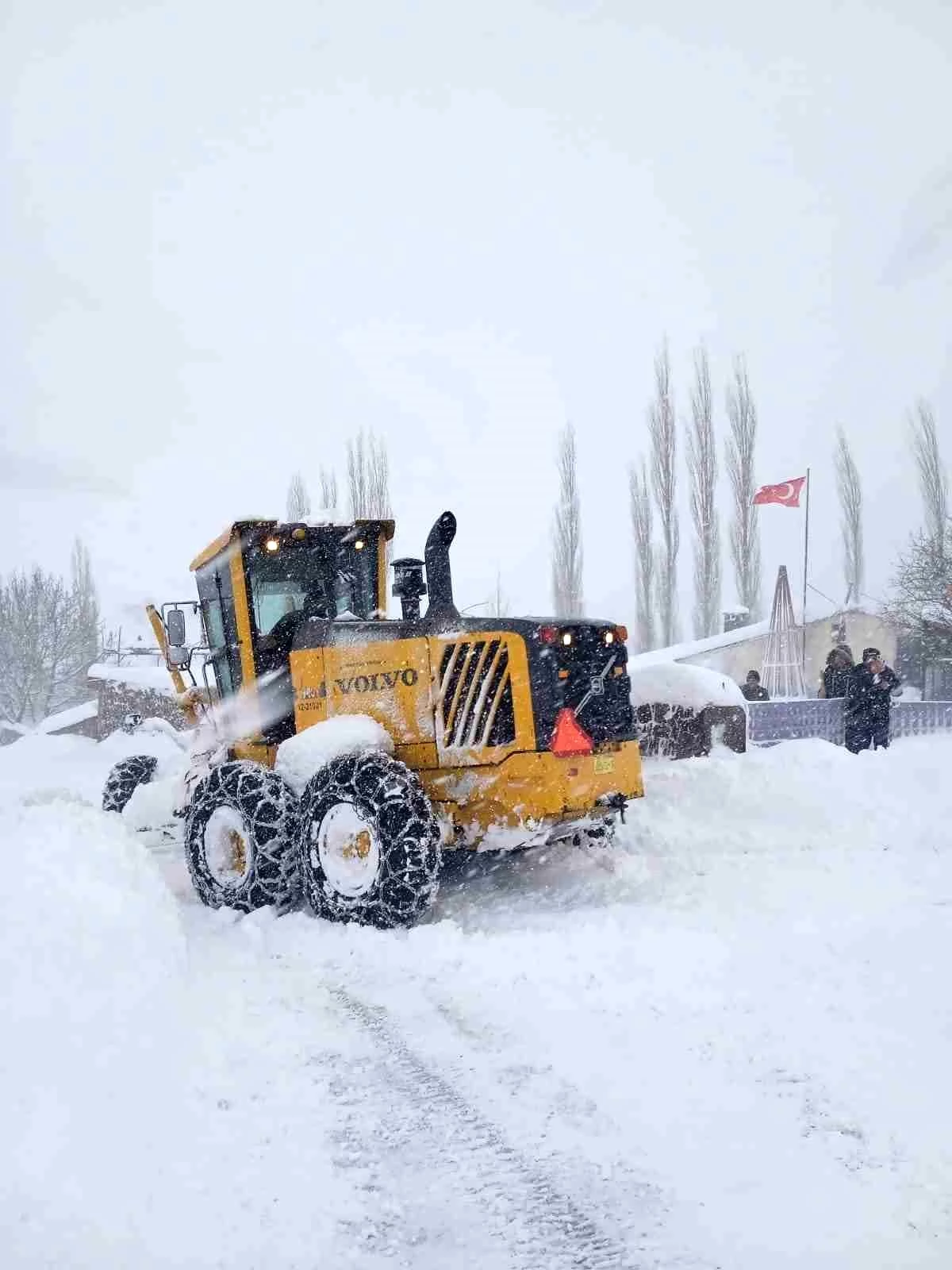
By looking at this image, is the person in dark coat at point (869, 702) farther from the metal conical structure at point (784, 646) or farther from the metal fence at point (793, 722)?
Result: the metal conical structure at point (784, 646)

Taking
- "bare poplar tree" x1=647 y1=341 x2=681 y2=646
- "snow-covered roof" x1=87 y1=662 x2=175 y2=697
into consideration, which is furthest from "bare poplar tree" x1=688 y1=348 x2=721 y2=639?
"snow-covered roof" x1=87 y1=662 x2=175 y2=697

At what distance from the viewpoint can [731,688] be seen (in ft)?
29.7

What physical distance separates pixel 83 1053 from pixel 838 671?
1170cm

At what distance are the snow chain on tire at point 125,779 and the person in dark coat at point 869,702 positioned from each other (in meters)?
7.77

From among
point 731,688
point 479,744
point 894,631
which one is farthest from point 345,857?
point 894,631

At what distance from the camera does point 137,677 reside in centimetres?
2402

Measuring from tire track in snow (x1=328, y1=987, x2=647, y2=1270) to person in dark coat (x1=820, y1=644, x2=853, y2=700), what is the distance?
1027cm

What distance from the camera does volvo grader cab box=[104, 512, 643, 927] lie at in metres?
5.45

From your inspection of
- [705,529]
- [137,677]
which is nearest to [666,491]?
[705,529]

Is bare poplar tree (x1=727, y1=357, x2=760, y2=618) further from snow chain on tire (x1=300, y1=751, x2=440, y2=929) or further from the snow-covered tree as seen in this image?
snow chain on tire (x1=300, y1=751, x2=440, y2=929)

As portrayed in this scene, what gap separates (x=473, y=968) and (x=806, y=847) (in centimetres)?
334

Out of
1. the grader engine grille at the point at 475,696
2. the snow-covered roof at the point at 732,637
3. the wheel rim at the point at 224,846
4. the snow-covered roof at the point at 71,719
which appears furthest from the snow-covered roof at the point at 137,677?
the grader engine grille at the point at 475,696

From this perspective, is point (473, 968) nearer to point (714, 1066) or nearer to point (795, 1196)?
point (714, 1066)

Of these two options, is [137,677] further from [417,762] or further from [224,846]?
[417,762]
